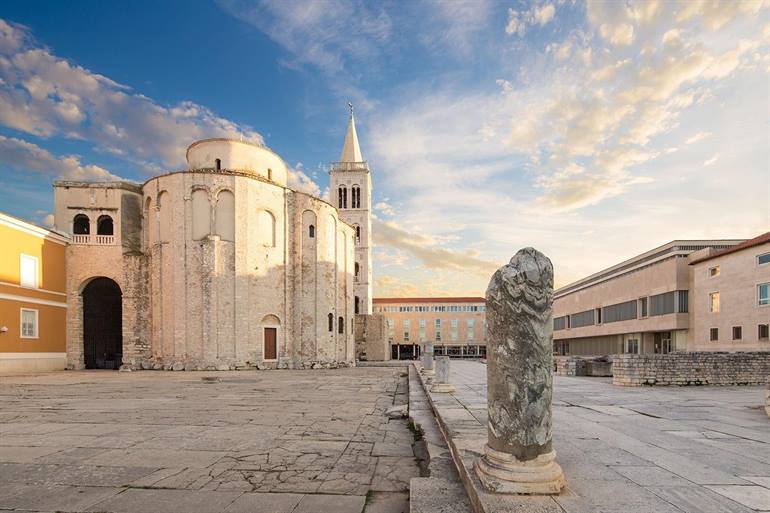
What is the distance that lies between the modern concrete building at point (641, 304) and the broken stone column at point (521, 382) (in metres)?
34.1

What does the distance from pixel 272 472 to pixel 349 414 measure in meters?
4.30

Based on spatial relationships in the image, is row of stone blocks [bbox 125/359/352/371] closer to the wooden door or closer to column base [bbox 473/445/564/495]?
the wooden door

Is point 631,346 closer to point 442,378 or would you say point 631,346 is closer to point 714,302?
point 714,302

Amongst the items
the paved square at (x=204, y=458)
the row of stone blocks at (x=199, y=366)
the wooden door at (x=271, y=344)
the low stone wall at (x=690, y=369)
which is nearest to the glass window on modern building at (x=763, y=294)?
the low stone wall at (x=690, y=369)

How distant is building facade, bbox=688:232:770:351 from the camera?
24109 millimetres

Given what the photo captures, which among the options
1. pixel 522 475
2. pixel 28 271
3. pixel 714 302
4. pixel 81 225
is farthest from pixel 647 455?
pixel 81 225

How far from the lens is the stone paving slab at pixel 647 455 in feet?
10.6

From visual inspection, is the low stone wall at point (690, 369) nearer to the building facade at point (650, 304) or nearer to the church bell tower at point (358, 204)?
the building facade at point (650, 304)

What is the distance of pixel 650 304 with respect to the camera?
35.5 meters

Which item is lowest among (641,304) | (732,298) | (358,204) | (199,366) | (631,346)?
(631,346)

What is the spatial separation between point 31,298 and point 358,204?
3620cm

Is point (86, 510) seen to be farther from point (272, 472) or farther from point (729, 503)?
point (729, 503)

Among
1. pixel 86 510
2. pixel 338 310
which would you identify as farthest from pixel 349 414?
pixel 338 310

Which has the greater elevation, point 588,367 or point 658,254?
point 658,254
